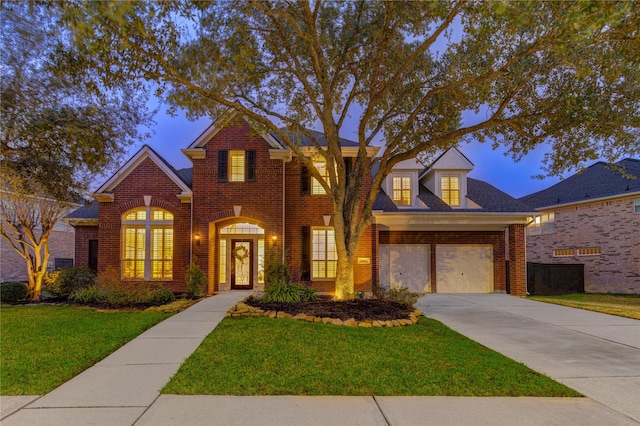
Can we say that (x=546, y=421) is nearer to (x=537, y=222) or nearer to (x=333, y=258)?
(x=333, y=258)

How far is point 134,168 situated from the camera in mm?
14852

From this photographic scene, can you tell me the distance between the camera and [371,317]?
9.17 metres

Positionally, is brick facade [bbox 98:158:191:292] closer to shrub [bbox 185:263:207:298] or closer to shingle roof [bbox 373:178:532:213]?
shrub [bbox 185:263:207:298]

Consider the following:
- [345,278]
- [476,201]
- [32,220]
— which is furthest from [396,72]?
[32,220]

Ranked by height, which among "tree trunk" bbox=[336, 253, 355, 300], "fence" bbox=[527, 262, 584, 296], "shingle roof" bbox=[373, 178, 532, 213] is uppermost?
"shingle roof" bbox=[373, 178, 532, 213]

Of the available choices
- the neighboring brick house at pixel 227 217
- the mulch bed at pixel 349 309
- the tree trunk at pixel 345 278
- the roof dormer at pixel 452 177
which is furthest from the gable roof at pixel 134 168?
the roof dormer at pixel 452 177

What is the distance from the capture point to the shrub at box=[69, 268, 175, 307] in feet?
38.0

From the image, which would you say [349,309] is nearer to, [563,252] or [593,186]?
[563,252]

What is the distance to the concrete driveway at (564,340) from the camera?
5.26 m

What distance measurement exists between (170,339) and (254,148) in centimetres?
851

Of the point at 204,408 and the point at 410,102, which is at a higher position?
the point at 410,102

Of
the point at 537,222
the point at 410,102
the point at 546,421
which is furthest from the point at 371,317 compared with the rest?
the point at 537,222

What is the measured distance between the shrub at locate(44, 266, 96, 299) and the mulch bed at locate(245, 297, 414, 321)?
266 inches

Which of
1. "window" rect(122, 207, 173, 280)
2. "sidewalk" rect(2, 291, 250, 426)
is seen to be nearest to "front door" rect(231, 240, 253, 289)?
"window" rect(122, 207, 173, 280)
